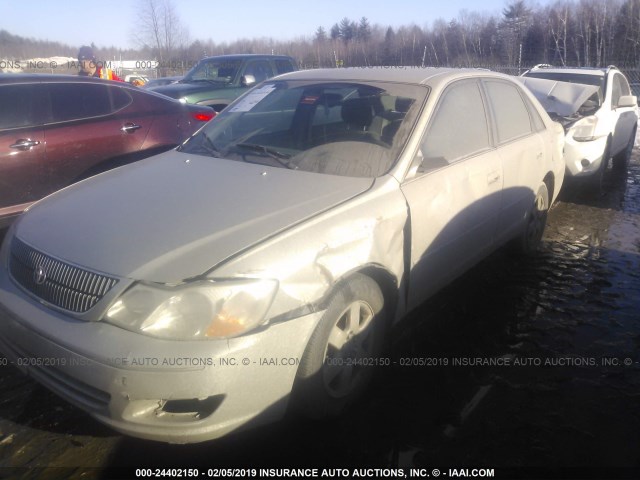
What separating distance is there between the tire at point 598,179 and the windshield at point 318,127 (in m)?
4.54

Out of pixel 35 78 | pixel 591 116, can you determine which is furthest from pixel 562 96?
pixel 35 78

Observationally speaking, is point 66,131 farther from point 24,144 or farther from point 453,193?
point 453,193

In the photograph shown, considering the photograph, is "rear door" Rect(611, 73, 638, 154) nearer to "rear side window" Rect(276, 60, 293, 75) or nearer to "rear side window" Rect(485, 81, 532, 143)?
"rear side window" Rect(485, 81, 532, 143)

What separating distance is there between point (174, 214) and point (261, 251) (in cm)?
61

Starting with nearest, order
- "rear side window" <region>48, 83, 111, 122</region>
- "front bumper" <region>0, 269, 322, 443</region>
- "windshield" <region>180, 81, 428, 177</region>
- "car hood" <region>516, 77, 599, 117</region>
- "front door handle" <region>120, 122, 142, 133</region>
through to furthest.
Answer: "front bumper" <region>0, 269, 322, 443</region> < "windshield" <region>180, 81, 428, 177</region> < "rear side window" <region>48, 83, 111, 122</region> < "front door handle" <region>120, 122, 142, 133</region> < "car hood" <region>516, 77, 599, 117</region>

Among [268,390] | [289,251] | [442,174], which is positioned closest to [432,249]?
[442,174]

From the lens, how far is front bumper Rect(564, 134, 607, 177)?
20.9ft

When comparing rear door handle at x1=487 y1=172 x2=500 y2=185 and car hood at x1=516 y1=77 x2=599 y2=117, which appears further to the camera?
car hood at x1=516 y1=77 x2=599 y2=117

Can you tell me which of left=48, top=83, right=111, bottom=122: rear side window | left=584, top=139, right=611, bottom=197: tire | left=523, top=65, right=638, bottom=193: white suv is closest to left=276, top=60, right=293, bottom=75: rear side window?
left=523, top=65, right=638, bottom=193: white suv

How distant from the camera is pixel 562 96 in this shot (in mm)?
6711

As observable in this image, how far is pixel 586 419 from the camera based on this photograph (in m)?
2.52

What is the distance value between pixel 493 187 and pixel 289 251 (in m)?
2.00

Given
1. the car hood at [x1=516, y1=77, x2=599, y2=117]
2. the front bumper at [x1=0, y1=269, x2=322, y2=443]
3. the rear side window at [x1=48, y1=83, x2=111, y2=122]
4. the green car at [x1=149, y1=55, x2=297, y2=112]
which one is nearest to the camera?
the front bumper at [x1=0, y1=269, x2=322, y2=443]

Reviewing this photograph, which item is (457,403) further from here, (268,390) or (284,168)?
(284,168)
